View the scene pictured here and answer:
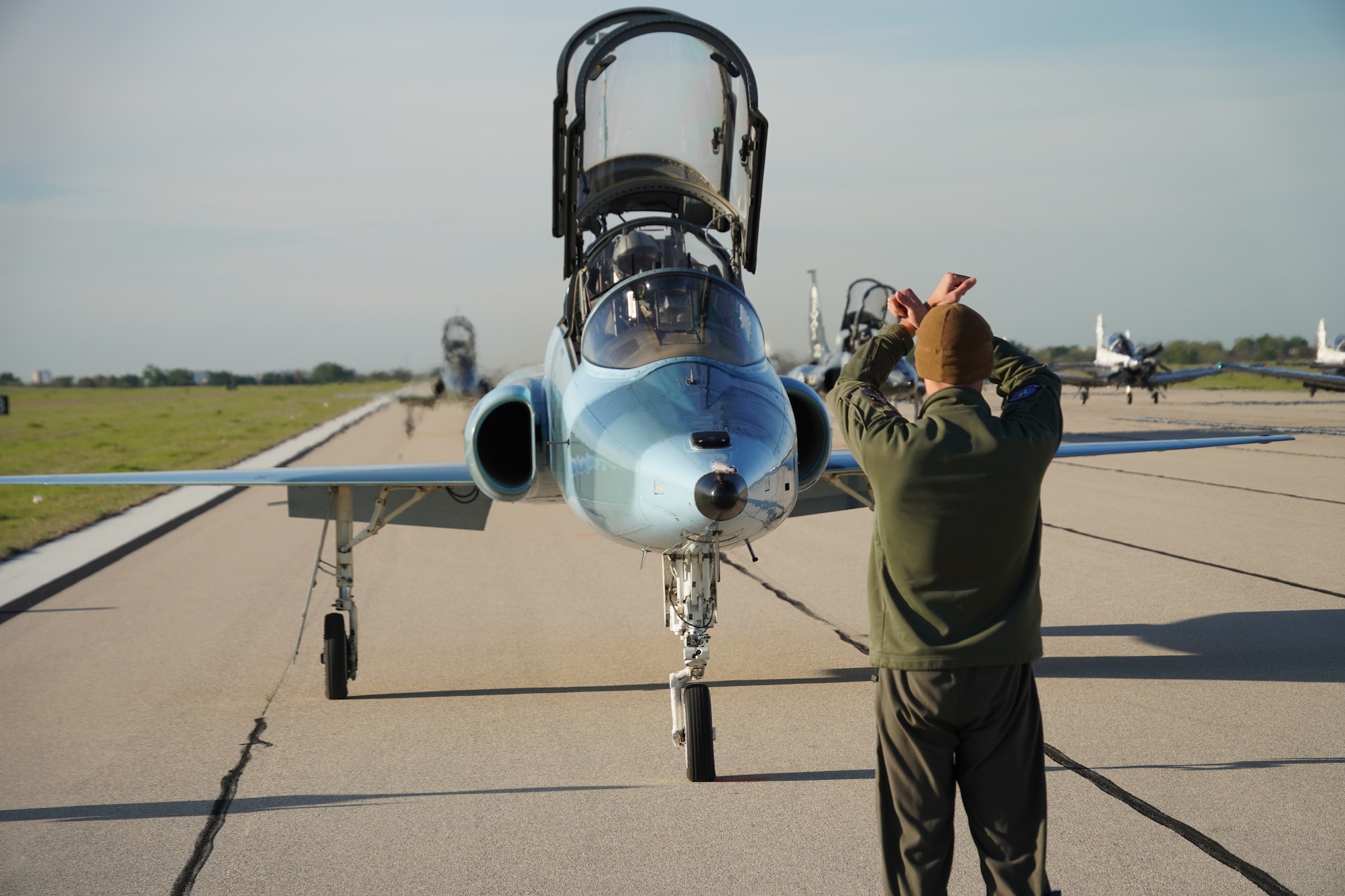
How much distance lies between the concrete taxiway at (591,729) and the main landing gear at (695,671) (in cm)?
19

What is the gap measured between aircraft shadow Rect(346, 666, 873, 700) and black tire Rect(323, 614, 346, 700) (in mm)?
107

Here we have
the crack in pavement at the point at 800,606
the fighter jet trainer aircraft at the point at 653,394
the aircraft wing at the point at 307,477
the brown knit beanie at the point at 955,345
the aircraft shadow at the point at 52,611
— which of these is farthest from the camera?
the aircraft shadow at the point at 52,611

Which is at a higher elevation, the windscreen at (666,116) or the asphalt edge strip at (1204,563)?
the windscreen at (666,116)

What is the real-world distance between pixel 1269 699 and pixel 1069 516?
9.12 meters

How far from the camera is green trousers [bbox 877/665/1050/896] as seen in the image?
2850 mm

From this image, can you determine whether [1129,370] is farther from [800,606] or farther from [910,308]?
[910,308]

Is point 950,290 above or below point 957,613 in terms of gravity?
above

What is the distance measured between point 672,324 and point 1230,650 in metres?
4.85

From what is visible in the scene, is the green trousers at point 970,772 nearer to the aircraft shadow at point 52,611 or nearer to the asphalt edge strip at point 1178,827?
the asphalt edge strip at point 1178,827

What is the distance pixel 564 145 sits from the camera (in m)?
6.67

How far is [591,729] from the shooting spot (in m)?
6.10

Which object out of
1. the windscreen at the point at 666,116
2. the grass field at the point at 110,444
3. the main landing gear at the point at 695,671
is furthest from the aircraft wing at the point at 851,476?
the grass field at the point at 110,444

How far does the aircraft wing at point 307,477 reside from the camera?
7.20 meters

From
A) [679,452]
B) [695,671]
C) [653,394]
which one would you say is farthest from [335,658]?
[679,452]
